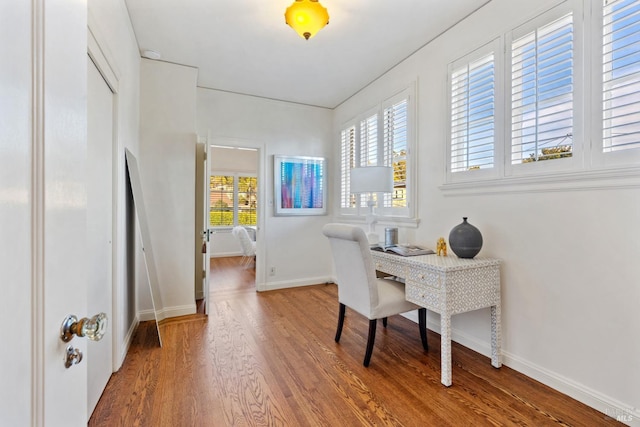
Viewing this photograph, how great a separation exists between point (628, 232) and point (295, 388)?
2.12 metres

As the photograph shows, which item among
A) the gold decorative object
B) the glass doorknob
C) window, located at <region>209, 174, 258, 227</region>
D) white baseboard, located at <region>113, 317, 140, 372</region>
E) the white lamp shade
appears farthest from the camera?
window, located at <region>209, 174, 258, 227</region>

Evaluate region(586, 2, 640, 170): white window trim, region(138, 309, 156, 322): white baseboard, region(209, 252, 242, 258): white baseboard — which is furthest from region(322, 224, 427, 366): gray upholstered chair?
region(209, 252, 242, 258): white baseboard

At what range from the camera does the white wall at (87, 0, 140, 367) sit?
1.88 meters

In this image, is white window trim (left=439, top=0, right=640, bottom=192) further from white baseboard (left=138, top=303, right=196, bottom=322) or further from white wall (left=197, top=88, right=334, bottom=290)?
white baseboard (left=138, top=303, right=196, bottom=322)

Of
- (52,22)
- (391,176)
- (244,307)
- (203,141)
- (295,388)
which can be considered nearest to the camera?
(52,22)

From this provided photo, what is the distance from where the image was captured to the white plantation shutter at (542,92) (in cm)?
182

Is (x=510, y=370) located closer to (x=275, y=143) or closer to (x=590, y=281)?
(x=590, y=281)

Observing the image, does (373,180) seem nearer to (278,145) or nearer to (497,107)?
(497,107)

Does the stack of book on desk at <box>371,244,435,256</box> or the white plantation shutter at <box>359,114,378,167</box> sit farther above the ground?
the white plantation shutter at <box>359,114,378,167</box>

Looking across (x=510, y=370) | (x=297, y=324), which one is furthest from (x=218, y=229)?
(x=510, y=370)

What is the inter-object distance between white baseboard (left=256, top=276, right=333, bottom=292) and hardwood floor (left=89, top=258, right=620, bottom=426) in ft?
3.91

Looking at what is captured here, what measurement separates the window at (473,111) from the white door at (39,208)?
248 centimetres

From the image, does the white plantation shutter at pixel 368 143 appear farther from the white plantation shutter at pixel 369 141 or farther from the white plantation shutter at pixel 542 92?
the white plantation shutter at pixel 542 92

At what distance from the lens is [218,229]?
7.32 m
